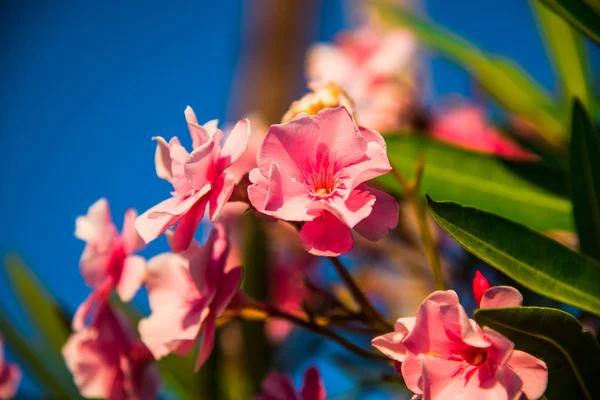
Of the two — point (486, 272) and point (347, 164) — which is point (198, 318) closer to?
point (347, 164)

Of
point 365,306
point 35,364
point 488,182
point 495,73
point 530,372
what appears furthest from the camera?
point 495,73

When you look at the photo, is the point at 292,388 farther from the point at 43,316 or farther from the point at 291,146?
the point at 43,316

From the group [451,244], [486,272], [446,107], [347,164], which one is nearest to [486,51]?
[446,107]

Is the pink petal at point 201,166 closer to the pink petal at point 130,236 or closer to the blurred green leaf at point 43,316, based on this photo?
the pink petal at point 130,236

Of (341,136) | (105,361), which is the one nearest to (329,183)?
(341,136)

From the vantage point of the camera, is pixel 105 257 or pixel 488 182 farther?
pixel 488 182

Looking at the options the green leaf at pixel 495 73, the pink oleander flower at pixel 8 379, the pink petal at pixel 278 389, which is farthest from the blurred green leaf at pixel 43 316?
the green leaf at pixel 495 73
